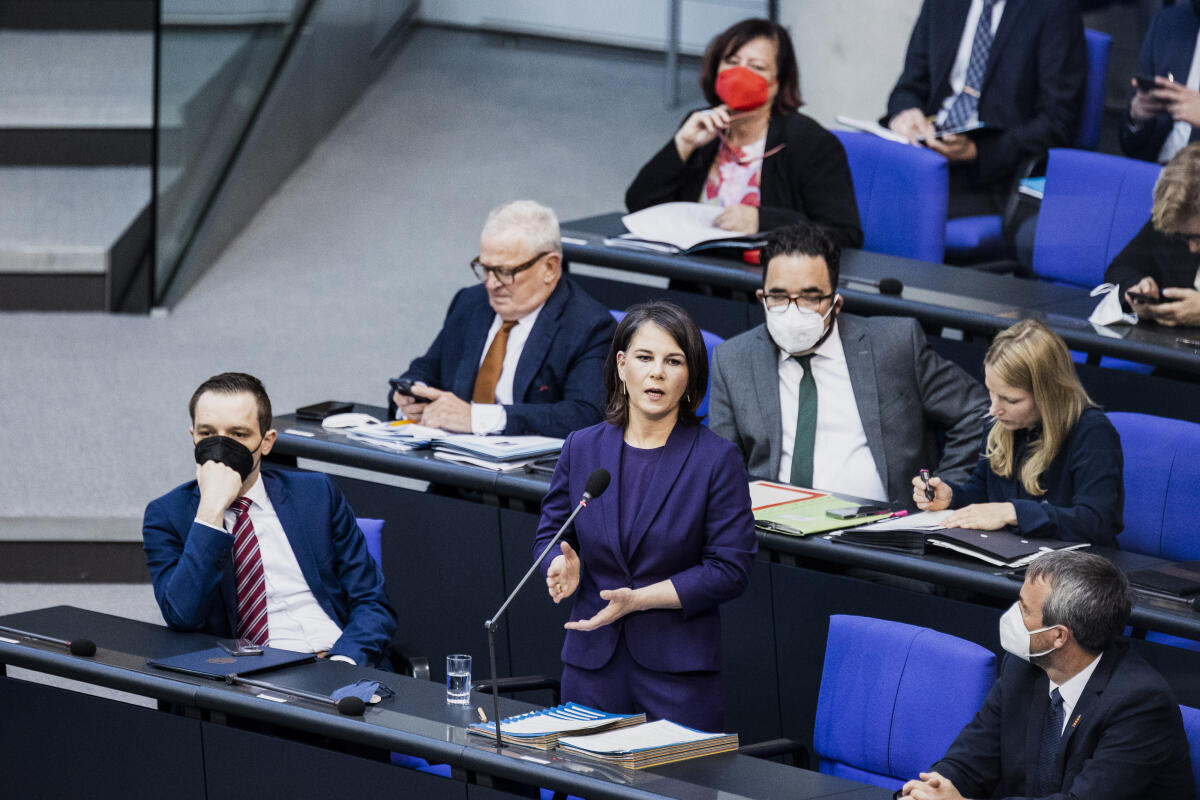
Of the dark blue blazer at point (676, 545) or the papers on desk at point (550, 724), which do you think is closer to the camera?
the papers on desk at point (550, 724)

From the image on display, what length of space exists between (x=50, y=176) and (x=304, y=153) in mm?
1356

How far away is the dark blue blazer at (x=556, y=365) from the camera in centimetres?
447

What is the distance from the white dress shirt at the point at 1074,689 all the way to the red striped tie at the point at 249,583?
1.58 metres

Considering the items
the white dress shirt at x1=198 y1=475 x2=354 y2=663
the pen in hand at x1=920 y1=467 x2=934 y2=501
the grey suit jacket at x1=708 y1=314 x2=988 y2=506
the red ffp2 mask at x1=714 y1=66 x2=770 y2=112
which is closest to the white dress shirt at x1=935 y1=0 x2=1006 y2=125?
the red ffp2 mask at x1=714 y1=66 x2=770 y2=112

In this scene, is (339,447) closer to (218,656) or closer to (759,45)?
(218,656)

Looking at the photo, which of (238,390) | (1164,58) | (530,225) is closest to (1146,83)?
(1164,58)

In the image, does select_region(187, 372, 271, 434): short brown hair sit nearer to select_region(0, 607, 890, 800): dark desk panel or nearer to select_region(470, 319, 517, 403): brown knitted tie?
select_region(0, 607, 890, 800): dark desk panel

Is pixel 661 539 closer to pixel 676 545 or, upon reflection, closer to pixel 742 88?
pixel 676 545

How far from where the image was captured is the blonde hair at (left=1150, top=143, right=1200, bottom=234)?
459cm

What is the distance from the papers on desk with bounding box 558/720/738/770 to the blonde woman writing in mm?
973

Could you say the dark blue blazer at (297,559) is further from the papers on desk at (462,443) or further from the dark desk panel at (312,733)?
the papers on desk at (462,443)

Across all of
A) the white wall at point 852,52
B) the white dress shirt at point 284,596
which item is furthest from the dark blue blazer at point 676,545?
the white wall at point 852,52

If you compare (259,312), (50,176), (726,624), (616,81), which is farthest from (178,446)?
(616,81)

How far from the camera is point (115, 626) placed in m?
3.59
